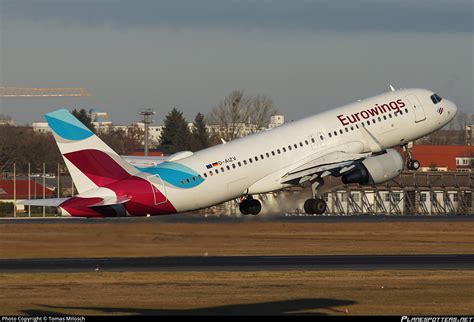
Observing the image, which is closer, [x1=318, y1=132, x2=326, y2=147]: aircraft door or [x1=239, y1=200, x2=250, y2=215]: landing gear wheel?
[x1=318, y1=132, x2=326, y2=147]: aircraft door

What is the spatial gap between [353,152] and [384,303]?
1136 inches

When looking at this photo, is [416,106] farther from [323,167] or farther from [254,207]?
[254,207]

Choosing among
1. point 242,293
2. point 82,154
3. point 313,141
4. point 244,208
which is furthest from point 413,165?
point 242,293

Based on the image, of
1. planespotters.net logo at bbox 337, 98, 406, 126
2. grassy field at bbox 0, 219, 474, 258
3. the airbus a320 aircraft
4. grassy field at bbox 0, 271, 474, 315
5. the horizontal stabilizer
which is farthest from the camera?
planespotters.net logo at bbox 337, 98, 406, 126

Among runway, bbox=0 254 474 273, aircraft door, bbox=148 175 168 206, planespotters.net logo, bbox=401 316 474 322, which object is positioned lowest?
planespotters.net logo, bbox=401 316 474 322

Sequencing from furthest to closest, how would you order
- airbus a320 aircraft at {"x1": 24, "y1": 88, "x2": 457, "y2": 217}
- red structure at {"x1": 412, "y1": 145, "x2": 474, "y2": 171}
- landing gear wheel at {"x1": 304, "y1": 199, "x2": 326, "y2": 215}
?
red structure at {"x1": 412, "y1": 145, "x2": 474, "y2": 171} → landing gear wheel at {"x1": 304, "y1": 199, "x2": 326, "y2": 215} → airbus a320 aircraft at {"x1": 24, "y1": 88, "x2": 457, "y2": 217}

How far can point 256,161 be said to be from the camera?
2694 inches

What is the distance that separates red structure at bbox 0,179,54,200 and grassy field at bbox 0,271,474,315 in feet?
290

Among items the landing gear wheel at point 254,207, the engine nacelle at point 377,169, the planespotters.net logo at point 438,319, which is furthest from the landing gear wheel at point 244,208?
the planespotters.net logo at point 438,319

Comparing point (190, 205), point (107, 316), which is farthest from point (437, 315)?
point (190, 205)

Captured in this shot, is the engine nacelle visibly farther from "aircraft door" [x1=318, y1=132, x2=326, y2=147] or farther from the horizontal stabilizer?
the horizontal stabilizer

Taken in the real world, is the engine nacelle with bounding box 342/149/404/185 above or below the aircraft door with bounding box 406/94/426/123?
below

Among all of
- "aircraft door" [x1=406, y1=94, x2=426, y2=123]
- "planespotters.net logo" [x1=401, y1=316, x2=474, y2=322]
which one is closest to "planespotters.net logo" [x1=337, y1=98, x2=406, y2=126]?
"aircraft door" [x1=406, y1=94, x2=426, y2=123]

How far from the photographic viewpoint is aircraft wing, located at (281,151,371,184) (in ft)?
231
